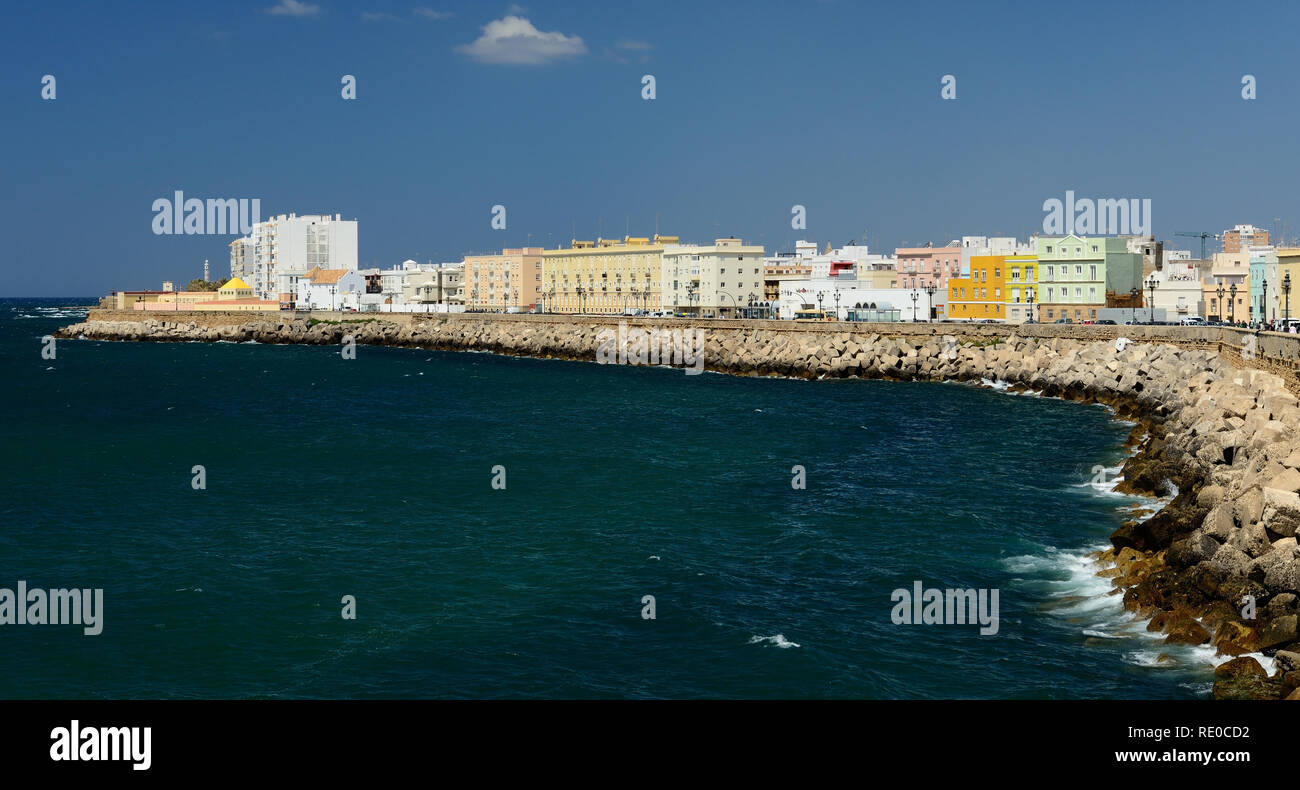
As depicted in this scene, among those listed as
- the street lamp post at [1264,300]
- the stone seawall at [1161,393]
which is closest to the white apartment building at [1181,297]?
the street lamp post at [1264,300]

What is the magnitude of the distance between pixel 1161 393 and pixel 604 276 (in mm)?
119065

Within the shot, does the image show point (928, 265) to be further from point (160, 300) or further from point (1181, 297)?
point (160, 300)

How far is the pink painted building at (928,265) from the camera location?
162 metres

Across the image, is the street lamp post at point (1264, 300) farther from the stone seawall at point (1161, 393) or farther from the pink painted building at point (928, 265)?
the pink painted building at point (928, 265)

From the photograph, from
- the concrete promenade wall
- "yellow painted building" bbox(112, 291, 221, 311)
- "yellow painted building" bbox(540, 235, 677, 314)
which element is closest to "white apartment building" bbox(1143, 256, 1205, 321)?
the concrete promenade wall

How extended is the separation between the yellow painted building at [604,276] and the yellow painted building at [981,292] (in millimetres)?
56030

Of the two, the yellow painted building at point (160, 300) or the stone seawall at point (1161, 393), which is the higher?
the yellow painted building at point (160, 300)

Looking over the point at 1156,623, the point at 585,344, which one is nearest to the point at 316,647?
the point at 1156,623

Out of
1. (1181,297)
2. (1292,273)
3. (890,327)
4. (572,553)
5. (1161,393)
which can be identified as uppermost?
(1292,273)

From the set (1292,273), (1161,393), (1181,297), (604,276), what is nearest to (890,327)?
(1292,273)

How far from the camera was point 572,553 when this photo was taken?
110 feet

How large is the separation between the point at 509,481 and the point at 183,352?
350 ft

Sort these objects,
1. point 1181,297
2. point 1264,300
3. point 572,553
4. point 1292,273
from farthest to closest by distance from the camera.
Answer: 1. point 1181,297
2. point 1264,300
3. point 1292,273
4. point 572,553
